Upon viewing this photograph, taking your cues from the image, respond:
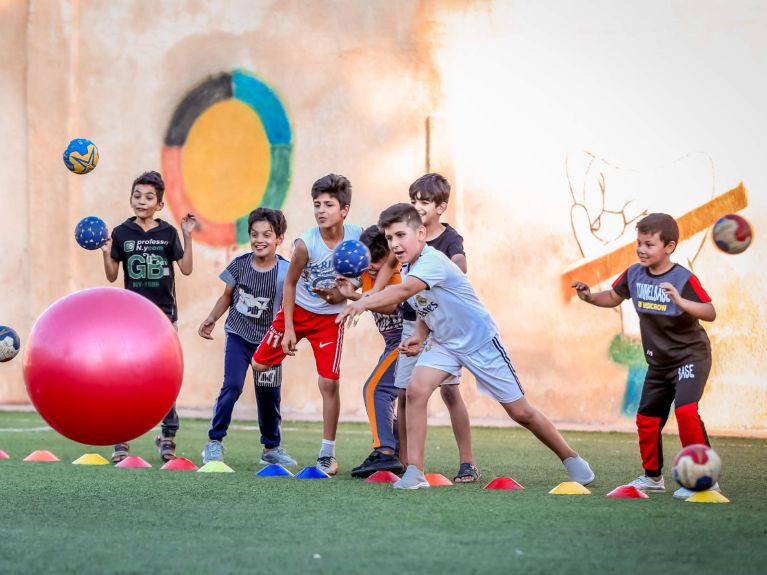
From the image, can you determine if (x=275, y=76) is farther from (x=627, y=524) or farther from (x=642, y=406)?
(x=627, y=524)

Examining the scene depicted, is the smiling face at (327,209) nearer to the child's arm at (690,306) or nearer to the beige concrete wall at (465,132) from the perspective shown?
the child's arm at (690,306)

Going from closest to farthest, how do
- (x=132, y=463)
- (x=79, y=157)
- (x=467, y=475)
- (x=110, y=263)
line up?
(x=467, y=475) < (x=132, y=463) < (x=110, y=263) < (x=79, y=157)

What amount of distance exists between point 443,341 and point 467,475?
822 millimetres

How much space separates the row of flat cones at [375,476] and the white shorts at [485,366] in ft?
1.57

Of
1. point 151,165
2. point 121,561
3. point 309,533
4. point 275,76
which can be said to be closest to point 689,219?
point 275,76

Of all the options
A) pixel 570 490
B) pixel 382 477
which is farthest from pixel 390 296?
pixel 570 490

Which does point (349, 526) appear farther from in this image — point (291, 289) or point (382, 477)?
point (291, 289)

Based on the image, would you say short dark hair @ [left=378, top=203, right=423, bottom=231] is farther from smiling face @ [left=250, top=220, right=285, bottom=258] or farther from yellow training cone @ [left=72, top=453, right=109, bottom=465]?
yellow training cone @ [left=72, top=453, right=109, bottom=465]

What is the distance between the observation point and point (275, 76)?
12.4 m

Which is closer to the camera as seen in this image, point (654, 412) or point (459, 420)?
point (654, 412)

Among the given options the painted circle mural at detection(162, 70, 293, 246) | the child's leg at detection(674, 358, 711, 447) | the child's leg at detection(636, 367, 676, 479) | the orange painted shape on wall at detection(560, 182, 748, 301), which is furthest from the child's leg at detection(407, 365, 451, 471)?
the painted circle mural at detection(162, 70, 293, 246)

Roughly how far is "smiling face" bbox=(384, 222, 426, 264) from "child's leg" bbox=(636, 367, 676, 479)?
1.48 m

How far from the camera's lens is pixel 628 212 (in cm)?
1109

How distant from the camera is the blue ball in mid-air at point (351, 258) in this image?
5.90 meters
